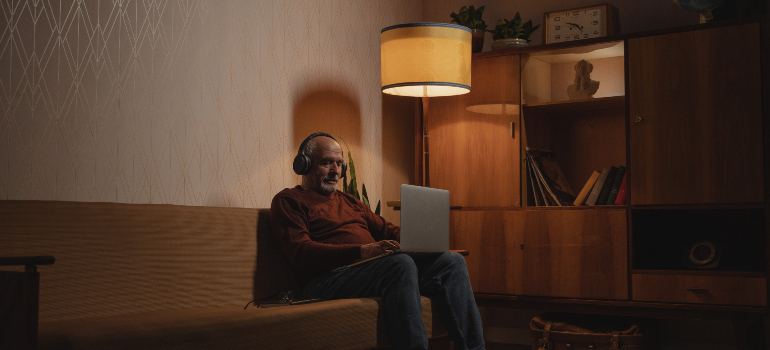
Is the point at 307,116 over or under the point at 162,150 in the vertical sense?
over

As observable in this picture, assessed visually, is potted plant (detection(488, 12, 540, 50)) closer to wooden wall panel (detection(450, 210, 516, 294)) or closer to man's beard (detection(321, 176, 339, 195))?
wooden wall panel (detection(450, 210, 516, 294))

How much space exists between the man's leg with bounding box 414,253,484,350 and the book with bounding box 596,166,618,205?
1.04 m

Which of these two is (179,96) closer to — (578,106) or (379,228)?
(379,228)

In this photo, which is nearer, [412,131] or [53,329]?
[53,329]

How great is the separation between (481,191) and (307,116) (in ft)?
3.13

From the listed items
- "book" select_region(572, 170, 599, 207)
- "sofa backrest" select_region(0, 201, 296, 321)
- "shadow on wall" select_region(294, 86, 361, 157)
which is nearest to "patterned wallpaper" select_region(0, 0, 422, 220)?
"shadow on wall" select_region(294, 86, 361, 157)

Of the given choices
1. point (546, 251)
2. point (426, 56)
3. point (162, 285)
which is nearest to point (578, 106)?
point (546, 251)

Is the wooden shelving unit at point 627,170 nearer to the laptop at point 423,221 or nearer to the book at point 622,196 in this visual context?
the book at point 622,196

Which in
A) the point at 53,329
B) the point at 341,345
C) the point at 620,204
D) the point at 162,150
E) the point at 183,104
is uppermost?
the point at 183,104

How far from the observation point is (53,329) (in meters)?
1.68

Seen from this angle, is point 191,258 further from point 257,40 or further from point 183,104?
point 257,40

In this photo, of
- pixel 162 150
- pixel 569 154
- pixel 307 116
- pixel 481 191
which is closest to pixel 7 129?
pixel 162 150

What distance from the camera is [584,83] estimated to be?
11.3ft

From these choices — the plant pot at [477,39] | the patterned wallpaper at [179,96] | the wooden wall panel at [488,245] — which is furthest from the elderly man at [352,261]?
the plant pot at [477,39]
